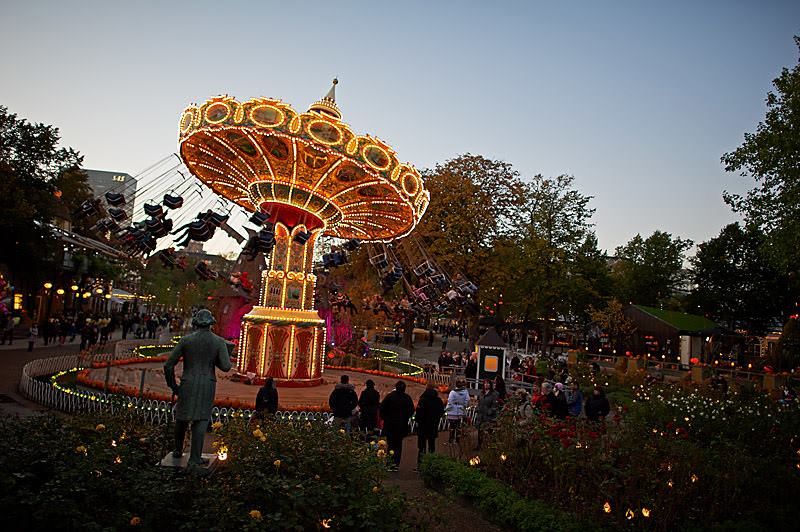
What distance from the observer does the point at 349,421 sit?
9.83 metres

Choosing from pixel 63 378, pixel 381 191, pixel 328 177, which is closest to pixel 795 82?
pixel 381 191

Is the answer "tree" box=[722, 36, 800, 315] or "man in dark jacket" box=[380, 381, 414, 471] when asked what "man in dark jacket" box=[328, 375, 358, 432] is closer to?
"man in dark jacket" box=[380, 381, 414, 471]

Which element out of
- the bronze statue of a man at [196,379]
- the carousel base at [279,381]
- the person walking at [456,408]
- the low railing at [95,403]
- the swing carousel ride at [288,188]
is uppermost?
the swing carousel ride at [288,188]

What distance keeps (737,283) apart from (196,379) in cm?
5220

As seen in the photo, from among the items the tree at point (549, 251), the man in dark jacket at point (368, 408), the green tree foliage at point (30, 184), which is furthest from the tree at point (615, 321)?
the green tree foliage at point (30, 184)

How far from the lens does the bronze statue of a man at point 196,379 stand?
5941 millimetres

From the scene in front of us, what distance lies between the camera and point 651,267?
52406mm

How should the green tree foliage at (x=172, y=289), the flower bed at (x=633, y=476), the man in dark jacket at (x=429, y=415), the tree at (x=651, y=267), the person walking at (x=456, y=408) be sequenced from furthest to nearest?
the green tree foliage at (x=172, y=289) < the tree at (x=651, y=267) < the person walking at (x=456, y=408) < the man in dark jacket at (x=429, y=415) < the flower bed at (x=633, y=476)

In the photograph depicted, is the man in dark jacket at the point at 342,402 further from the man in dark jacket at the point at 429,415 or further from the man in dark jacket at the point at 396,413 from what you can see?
the man in dark jacket at the point at 429,415

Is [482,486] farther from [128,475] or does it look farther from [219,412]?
[219,412]

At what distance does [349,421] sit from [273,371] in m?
8.80

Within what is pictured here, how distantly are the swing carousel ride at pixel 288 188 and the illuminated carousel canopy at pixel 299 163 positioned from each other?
3cm

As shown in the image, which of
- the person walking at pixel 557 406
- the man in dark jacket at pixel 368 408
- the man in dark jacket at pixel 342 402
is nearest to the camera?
the man in dark jacket at pixel 342 402

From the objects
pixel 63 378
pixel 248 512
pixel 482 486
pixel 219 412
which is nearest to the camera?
pixel 248 512
